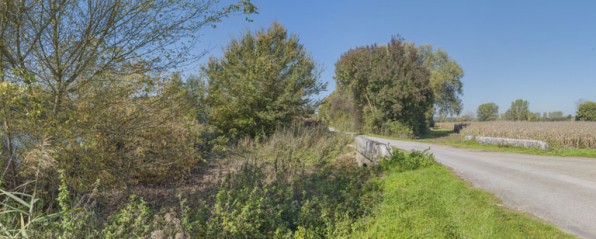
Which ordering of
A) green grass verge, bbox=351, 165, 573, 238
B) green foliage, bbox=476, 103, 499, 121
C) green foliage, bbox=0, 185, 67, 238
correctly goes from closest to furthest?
1. green foliage, bbox=0, 185, 67, 238
2. green grass verge, bbox=351, 165, 573, 238
3. green foliage, bbox=476, 103, 499, 121

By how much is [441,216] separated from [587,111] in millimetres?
60751

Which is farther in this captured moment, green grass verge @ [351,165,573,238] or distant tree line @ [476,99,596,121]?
distant tree line @ [476,99,596,121]

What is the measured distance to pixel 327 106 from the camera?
1854 inches

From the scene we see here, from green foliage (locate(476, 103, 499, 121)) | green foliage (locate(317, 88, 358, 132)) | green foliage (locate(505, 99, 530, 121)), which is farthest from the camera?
green foliage (locate(476, 103, 499, 121))

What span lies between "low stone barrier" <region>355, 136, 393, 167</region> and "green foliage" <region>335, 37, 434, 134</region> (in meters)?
15.0

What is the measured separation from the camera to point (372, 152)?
24.9ft

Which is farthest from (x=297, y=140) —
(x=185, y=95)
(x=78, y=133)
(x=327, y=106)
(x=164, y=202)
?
(x=327, y=106)

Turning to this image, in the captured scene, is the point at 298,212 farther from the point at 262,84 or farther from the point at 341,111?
the point at 341,111

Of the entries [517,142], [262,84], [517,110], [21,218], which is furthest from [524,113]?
[21,218]

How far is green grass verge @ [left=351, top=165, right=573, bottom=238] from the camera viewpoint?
3367 mm

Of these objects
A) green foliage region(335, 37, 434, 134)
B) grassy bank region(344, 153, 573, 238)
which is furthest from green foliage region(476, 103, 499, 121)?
grassy bank region(344, 153, 573, 238)

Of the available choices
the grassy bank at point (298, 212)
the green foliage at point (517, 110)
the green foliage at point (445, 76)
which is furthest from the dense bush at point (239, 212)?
the green foliage at point (517, 110)

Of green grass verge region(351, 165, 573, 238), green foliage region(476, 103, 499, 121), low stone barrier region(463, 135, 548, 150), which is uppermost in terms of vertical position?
green foliage region(476, 103, 499, 121)

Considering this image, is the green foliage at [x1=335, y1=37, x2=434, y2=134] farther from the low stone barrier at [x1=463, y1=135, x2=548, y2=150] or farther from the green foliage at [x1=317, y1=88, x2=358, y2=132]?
the low stone barrier at [x1=463, y1=135, x2=548, y2=150]
